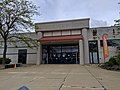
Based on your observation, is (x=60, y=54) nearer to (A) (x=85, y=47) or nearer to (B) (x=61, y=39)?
(B) (x=61, y=39)

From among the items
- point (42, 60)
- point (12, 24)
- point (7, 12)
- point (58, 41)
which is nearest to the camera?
point (7, 12)

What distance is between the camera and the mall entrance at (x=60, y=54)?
35.6 m

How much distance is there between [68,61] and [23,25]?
1226cm

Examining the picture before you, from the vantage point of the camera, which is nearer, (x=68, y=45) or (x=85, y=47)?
(x=85, y=47)

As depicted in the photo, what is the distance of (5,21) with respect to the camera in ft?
87.4

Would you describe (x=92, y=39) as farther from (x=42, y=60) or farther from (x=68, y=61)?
(x=42, y=60)

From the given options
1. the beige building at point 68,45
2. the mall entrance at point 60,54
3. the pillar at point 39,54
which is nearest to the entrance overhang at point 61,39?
the beige building at point 68,45

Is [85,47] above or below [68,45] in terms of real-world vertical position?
below

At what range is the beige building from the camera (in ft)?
110

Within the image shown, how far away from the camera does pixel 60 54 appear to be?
36.2 m

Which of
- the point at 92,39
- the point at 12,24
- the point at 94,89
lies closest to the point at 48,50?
the point at 92,39

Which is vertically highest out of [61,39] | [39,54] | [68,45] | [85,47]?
[61,39]

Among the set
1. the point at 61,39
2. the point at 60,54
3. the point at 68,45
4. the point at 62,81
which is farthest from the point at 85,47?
the point at 62,81

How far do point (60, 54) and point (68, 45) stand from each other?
7.59ft
